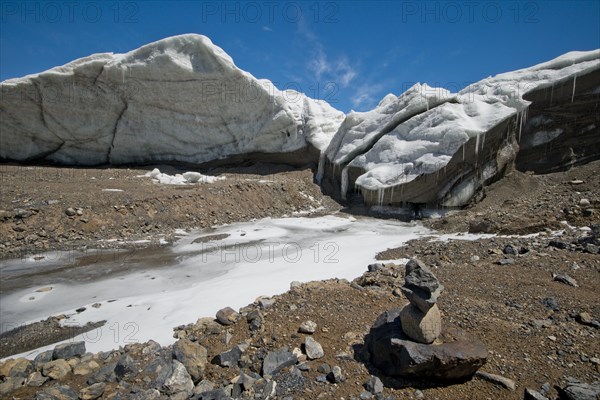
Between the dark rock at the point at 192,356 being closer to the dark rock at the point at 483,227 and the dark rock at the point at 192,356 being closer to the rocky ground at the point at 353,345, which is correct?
the rocky ground at the point at 353,345

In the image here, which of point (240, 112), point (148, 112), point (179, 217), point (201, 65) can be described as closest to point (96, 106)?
point (148, 112)

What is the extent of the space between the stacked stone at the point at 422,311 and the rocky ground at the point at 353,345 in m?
0.43

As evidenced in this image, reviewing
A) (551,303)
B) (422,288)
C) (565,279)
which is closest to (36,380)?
(422,288)

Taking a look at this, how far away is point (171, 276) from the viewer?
6.56m

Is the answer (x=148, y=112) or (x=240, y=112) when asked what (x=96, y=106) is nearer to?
(x=148, y=112)

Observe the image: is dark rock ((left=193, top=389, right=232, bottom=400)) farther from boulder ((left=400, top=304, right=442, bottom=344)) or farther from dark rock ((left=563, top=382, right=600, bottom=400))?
dark rock ((left=563, top=382, right=600, bottom=400))

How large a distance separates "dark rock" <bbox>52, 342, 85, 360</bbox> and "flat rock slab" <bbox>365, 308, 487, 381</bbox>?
3401mm

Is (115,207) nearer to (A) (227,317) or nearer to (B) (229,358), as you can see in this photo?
(A) (227,317)

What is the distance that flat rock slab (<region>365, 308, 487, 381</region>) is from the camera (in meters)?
2.70

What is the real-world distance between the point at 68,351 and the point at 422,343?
3.96m

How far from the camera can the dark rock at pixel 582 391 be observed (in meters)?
2.46

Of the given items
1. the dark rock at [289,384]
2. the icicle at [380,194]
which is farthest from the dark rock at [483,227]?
the dark rock at [289,384]

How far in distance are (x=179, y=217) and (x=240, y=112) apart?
34.1 ft

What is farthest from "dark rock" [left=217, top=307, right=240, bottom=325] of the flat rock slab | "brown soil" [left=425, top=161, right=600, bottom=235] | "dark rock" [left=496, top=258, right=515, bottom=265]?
"brown soil" [left=425, top=161, right=600, bottom=235]
